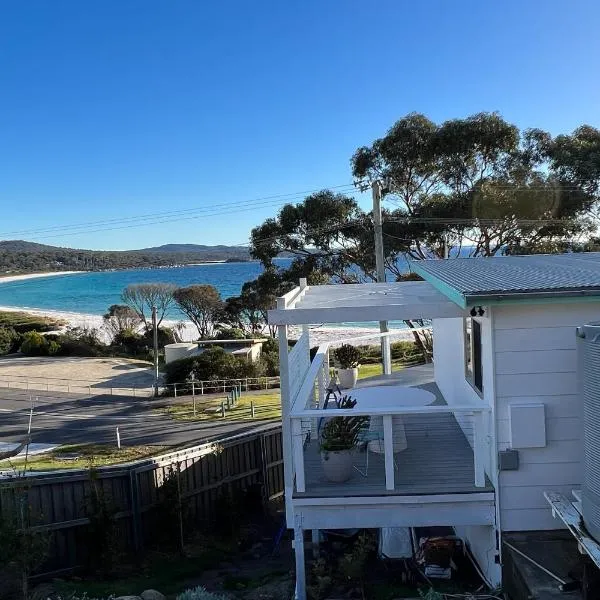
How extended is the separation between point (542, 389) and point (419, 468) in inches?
67.7

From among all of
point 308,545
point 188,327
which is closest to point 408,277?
point 308,545

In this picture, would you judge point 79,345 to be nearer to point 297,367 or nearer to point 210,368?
point 210,368

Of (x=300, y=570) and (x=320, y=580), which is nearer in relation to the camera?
(x=300, y=570)

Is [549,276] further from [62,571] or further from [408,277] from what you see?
[408,277]

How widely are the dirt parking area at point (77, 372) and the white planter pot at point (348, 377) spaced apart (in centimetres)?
1898

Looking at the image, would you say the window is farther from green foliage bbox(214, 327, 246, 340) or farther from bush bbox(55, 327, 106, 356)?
bush bbox(55, 327, 106, 356)

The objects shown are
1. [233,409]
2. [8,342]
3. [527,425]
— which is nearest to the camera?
[527,425]

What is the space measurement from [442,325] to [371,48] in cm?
1421

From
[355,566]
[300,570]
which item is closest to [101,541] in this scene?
[300,570]

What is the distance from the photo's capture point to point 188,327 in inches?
2184

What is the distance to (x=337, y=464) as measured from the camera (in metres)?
6.47

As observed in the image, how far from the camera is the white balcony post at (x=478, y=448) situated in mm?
6043

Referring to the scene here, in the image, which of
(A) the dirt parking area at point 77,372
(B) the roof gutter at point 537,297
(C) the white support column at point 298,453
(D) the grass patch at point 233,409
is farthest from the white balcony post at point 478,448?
(A) the dirt parking area at point 77,372

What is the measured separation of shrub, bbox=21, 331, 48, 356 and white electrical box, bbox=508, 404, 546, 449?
37413mm
